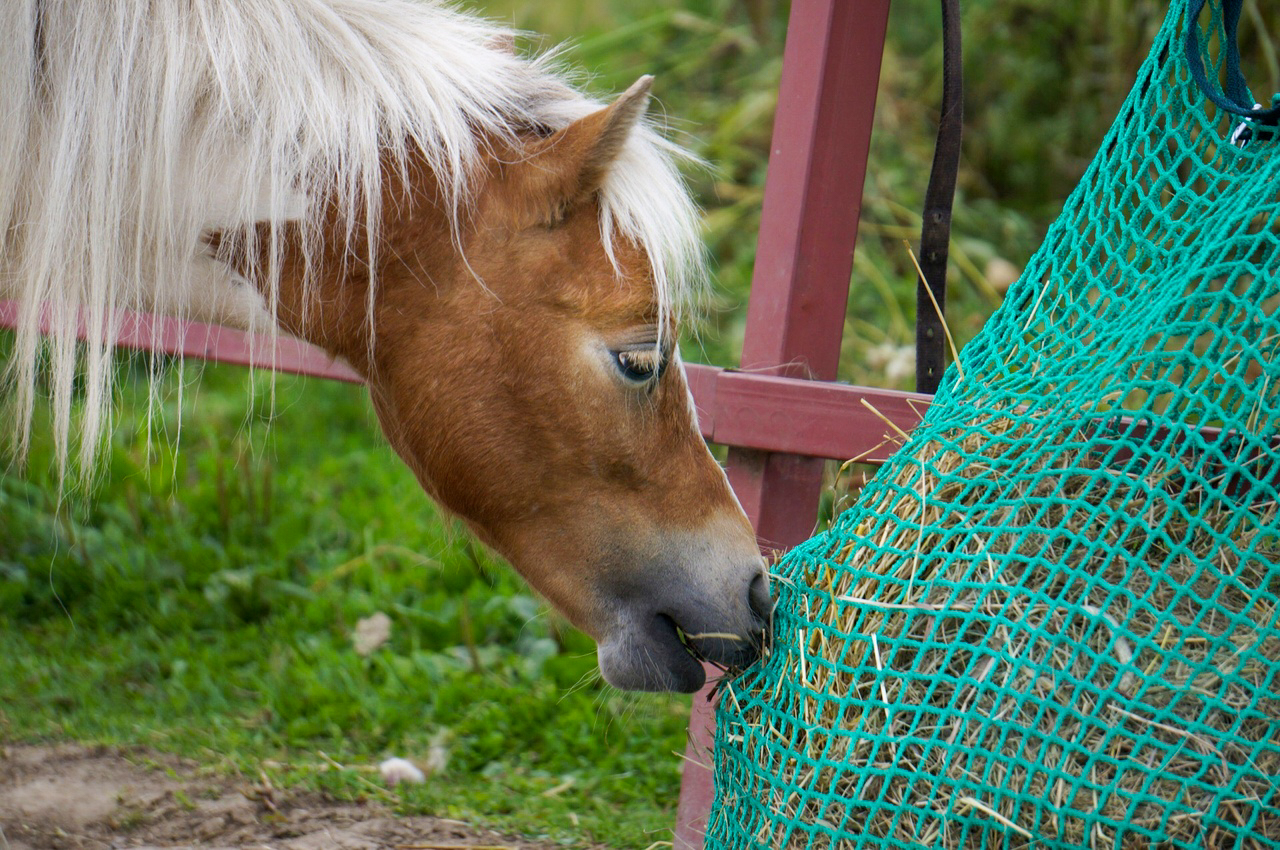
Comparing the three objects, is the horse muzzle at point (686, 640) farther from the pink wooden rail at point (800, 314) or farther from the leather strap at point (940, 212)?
the leather strap at point (940, 212)

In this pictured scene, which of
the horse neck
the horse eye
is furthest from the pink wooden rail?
the horse eye

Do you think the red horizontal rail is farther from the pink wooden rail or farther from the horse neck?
the horse neck

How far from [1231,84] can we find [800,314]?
2.87ft

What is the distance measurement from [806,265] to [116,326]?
4.30ft

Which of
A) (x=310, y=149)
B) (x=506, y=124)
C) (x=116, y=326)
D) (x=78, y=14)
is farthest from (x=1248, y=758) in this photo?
(x=78, y=14)

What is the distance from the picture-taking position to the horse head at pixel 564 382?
6.13ft

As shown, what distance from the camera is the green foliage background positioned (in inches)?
118

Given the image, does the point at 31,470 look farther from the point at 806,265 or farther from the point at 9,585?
the point at 806,265

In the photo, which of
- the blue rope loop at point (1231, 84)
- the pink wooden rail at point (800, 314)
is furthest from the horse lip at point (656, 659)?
the blue rope loop at point (1231, 84)

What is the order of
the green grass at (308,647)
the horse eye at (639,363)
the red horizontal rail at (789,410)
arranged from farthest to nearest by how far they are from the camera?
the green grass at (308,647) → the red horizontal rail at (789,410) → the horse eye at (639,363)

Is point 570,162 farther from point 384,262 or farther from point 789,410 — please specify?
point 789,410

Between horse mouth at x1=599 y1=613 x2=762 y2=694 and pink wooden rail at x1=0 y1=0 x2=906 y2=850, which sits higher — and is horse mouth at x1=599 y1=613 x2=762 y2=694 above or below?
below

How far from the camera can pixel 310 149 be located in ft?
6.05

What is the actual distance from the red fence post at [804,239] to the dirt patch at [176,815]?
719 mm
